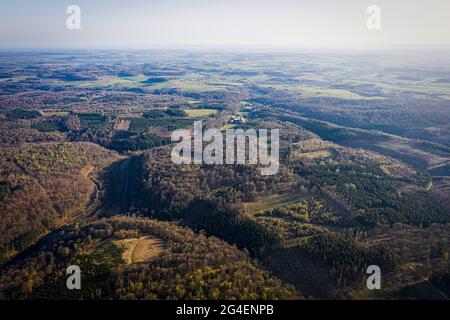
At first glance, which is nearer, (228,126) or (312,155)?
(312,155)

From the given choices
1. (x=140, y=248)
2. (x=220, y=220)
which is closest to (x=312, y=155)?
(x=220, y=220)

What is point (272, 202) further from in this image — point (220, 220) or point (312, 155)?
point (312, 155)

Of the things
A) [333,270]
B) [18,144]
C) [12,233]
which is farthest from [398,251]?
[18,144]

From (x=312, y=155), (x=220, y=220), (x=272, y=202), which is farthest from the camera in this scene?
(x=312, y=155)

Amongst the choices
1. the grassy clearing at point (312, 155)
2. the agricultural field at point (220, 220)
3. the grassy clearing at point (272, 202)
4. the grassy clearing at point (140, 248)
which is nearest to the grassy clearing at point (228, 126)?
the agricultural field at point (220, 220)

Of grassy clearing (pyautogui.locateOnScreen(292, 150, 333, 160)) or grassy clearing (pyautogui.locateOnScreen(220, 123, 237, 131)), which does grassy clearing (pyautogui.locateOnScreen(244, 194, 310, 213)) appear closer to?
grassy clearing (pyautogui.locateOnScreen(292, 150, 333, 160))

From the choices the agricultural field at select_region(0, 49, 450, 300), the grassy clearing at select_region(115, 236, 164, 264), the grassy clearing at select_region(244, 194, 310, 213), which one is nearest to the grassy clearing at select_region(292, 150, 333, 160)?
the agricultural field at select_region(0, 49, 450, 300)
